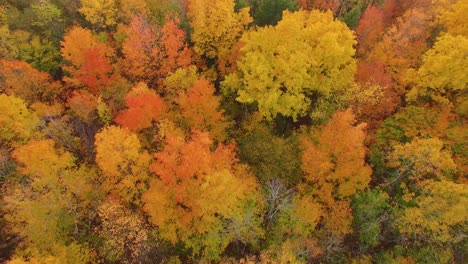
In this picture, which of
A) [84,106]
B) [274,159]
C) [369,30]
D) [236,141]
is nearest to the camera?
[274,159]

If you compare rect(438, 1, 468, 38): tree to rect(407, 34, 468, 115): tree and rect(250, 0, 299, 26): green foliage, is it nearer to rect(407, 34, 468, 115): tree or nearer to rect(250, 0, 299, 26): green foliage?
rect(407, 34, 468, 115): tree

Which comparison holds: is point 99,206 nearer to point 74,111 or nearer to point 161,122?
point 161,122

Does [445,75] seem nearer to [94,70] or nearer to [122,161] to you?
[122,161]

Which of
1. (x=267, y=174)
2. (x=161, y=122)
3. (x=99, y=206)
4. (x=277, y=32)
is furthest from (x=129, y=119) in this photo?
(x=277, y=32)

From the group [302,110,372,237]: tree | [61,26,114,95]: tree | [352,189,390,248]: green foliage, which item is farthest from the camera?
[61,26,114,95]: tree

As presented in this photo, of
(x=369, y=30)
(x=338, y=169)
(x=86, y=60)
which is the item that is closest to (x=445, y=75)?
(x=369, y=30)

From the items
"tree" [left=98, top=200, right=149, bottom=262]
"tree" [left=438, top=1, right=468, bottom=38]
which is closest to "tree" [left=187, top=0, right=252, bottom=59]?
"tree" [left=98, top=200, right=149, bottom=262]

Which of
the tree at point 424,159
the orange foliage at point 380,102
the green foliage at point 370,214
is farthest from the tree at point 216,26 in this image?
the green foliage at point 370,214
